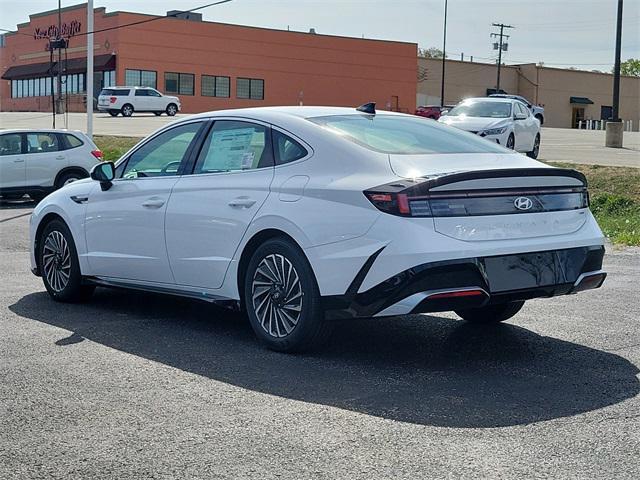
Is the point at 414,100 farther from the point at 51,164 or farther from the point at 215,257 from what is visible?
the point at 215,257

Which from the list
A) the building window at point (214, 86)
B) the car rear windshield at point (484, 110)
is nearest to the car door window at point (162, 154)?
the car rear windshield at point (484, 110)

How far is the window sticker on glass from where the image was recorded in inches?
277

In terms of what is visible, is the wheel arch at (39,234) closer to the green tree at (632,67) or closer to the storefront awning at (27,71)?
the storefront awning at (27,71)

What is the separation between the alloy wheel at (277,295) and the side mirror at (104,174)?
2.00 metres

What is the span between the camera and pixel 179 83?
7312cm

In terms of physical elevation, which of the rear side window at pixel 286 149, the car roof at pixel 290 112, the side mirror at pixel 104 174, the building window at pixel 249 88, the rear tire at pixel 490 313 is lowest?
the rear tire at pixel 490 313

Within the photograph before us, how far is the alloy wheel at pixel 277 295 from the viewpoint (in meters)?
6.37

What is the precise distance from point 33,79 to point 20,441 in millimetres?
80078

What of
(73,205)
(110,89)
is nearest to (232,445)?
(73,205)

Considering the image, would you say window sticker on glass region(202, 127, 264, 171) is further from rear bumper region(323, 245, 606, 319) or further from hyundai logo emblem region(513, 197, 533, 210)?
hyundai logo emblem region(513, 197, 533, 210)

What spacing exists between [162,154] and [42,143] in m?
13.1

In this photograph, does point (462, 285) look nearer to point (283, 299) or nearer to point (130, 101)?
point (283, 299)

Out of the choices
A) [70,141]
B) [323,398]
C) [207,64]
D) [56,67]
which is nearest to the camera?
[323,398]

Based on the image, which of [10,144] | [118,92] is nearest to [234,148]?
[10,144]
